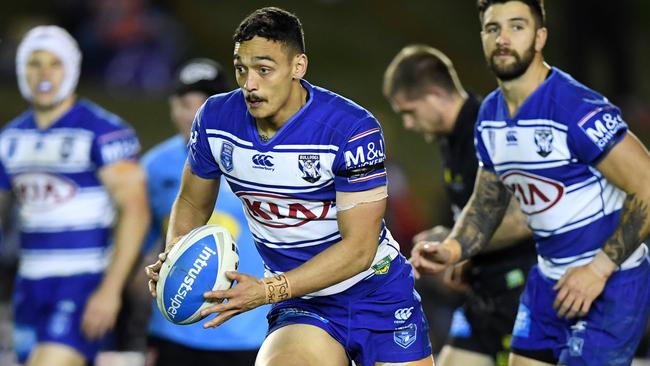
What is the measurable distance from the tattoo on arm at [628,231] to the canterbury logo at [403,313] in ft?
3.17

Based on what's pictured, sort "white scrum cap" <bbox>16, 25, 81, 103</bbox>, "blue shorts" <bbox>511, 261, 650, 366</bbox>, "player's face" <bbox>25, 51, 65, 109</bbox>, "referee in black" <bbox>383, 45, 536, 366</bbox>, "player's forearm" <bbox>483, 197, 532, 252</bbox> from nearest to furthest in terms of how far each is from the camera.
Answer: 1. "blue shorts" <bbox>511, 261, 650, 366</bbox>
2. "player's forearm" <bbox>483, 197, 532, 252</bbox>
3. "referee in black" <bbox>383, 45, 536, 366</bbox>
4. "player's face" <bbox>25, 51, 65, 109</bbox>
5. "white scrum cap" <bbox>16, 25, 81, 103</bbox>

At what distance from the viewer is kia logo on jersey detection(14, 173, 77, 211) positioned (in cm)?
783

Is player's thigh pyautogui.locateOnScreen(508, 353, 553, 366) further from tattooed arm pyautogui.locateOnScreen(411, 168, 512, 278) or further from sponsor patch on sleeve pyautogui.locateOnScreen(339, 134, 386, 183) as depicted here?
sponsor patch on sleeve pyautogui.locateOnScreen(339, 134, 386, 183)

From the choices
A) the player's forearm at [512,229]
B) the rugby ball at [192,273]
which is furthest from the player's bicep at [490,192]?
the rugby ball at [192,273]

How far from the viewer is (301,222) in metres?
5.74

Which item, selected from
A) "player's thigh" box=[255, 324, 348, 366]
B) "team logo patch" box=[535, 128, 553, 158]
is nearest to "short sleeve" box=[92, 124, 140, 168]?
"player's thigh" box=[255, 324, 348, 366]

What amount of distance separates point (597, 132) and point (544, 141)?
0.94 ft

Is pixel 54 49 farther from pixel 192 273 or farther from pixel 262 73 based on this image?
pixel 192 273

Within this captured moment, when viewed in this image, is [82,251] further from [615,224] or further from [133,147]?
[615,224]

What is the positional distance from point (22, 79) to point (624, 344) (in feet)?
13.8

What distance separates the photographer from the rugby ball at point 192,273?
5281 mm

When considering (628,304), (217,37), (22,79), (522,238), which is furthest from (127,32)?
(628,304)

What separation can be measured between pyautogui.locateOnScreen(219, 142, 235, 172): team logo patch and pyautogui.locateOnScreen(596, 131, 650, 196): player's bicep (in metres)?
1.72

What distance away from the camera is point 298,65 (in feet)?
18.4
